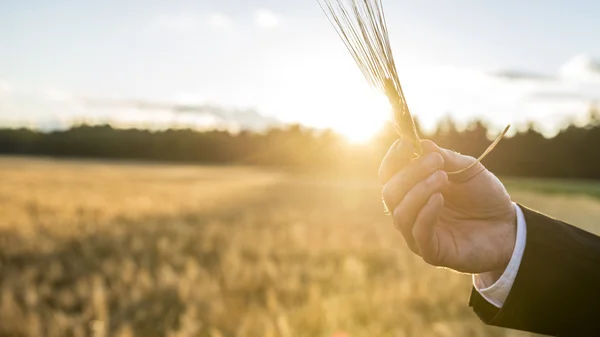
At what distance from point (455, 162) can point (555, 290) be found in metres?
0.61

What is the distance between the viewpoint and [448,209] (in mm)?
2117

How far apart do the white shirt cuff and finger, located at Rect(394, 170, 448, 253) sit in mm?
513

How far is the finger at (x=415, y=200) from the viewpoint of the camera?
1640 mm

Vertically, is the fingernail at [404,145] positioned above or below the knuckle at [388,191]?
above

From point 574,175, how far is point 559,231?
65.8 meters

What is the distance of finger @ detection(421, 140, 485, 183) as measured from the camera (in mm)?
1687

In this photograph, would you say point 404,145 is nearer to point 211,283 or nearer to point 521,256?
point 521,256

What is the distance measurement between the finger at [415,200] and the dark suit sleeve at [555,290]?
55 cm

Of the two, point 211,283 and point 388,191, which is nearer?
point 388,191

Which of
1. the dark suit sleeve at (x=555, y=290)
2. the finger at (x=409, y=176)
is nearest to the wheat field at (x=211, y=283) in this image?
the dark suit sleeve at (x=555, y=290)

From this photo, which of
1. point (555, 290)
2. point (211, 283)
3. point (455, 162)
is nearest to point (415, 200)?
point (455, 162)

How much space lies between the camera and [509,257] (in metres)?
2.13

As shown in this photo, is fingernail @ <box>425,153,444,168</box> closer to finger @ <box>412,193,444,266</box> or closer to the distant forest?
finger @ <box>412,193,444,266</box>

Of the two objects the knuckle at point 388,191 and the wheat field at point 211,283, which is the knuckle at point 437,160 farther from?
the wheat field at point 211,283
